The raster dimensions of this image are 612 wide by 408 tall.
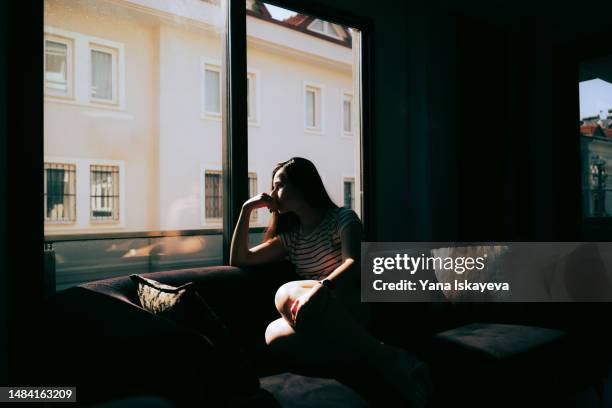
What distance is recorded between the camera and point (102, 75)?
212 inches

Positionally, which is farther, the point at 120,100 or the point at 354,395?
the point at 120,100

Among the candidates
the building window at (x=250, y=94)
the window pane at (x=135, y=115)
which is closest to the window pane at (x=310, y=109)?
the window pane at (x=135, y=115)

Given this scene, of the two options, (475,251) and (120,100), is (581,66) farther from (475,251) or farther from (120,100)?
(120,100)

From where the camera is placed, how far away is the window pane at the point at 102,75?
4.54 metres

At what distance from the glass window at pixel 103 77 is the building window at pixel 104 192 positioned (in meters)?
Answer: 0.94

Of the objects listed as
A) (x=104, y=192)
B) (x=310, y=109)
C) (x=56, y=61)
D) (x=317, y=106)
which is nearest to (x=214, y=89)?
(x=56, y=61)

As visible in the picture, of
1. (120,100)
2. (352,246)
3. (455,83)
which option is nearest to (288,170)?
(352,246)

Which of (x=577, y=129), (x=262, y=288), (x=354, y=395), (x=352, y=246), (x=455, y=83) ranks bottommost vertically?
(x=354, y=395)

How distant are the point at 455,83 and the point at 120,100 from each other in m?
4.56

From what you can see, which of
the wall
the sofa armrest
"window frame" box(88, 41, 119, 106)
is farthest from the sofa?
"window frame" box(88, 41, 119, 106)

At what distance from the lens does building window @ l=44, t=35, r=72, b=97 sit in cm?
221

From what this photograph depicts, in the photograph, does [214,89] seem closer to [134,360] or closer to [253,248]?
[253,248]

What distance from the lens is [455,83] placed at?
386 cm

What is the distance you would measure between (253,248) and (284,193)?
12.4 inches
